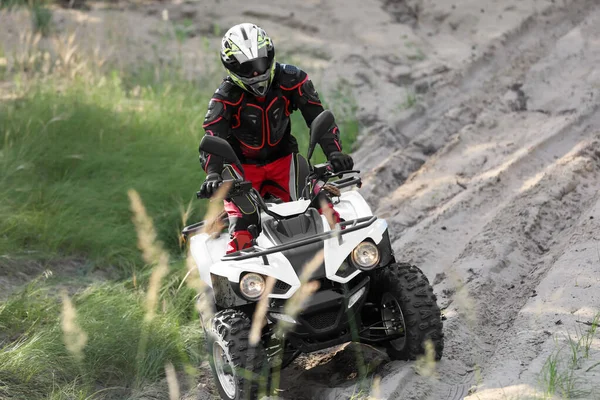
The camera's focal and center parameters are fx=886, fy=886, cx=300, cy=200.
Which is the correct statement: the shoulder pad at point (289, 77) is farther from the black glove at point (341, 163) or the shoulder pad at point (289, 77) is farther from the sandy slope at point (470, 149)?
the sandy slope at point (470, 149)

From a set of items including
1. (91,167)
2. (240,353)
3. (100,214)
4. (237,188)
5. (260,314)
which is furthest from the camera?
(91,167)

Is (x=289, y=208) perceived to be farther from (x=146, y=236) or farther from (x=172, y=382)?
(x=146, y=236)

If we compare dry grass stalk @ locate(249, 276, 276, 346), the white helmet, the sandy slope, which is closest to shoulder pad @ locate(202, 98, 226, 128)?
the white helmet

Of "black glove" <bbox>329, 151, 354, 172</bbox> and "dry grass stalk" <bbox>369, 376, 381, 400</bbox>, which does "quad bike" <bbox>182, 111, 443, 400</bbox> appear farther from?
"dry grass stalk" <bbox>369, 376, 381, 400</bbox>

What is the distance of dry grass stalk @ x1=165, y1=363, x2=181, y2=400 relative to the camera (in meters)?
4.06

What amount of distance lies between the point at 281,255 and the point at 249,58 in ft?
3.66

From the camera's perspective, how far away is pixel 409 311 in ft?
14.6

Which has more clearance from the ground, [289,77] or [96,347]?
[289,77]

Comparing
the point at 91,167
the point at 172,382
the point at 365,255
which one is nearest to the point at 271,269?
the point at 365,255

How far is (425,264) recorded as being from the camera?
19.8 feet

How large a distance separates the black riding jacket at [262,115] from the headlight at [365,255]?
73 cm

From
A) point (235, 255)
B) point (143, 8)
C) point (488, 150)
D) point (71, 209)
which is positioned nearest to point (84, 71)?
point (71, 209)

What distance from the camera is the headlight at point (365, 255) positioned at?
4473 mm

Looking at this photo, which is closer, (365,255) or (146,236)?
(365,255)
